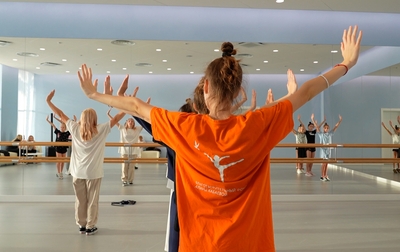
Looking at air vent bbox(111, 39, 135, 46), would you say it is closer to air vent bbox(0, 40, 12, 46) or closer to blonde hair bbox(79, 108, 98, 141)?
air vent bbox(0, 40, 12, 46)

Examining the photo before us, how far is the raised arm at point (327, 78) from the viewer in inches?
47.1

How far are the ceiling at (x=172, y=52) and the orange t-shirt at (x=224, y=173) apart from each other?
5.88 meters

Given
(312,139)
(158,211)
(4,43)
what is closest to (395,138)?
(312,139)

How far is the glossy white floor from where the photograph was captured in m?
4.11

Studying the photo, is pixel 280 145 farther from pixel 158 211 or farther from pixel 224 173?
pixel 224 173

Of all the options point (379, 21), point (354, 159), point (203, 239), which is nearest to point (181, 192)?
point (203, 239)

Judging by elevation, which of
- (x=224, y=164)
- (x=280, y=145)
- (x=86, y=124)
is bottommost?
(x=280, y=145)

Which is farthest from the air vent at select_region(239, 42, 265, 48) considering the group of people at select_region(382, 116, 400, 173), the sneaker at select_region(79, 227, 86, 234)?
the sneaker at select_region(79, 227, 86, 234)

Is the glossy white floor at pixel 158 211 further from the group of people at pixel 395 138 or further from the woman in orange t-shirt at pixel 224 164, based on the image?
the woman in orange t-shirt at pixel 224 164

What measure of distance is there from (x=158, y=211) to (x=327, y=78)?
16.5 ft

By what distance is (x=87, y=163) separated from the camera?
4.39 metres

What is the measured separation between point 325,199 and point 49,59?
6366mm

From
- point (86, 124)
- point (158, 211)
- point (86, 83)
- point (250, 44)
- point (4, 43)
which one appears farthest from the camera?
point (250, 44)

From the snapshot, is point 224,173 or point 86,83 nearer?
point 224,173
